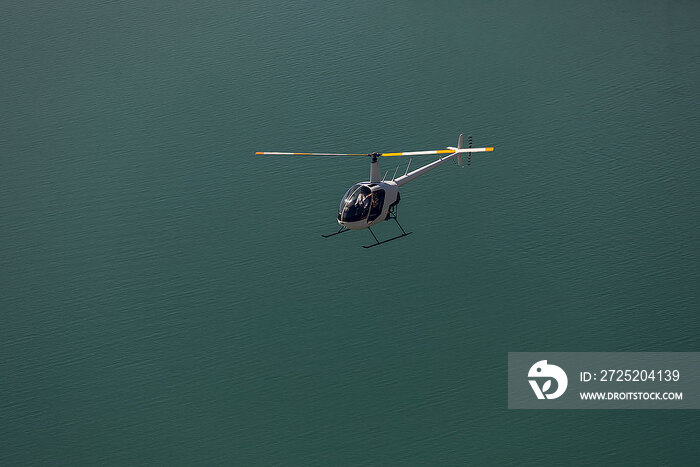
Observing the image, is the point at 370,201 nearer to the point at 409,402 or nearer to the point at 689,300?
the point at 409,402

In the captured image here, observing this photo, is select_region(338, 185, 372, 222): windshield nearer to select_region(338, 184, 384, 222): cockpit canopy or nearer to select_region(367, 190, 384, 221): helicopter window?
select_region(338, 184, 384, 222): cockpit canopy

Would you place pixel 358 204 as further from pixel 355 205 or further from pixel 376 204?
pixel 376 204

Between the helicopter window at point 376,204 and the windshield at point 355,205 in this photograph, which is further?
the helicopter window at point 376,204

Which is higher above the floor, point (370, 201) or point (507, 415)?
point (370, 201)

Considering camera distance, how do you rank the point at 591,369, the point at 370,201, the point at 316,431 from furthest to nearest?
the point at 591,369 < the point at 316,431 < the point at 370,201

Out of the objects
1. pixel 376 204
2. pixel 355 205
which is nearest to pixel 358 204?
pixel 355 205

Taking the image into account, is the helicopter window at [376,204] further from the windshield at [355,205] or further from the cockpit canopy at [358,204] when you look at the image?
the windshield at [355,205]

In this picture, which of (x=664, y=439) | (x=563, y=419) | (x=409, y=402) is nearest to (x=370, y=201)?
(x=409, y=402)
